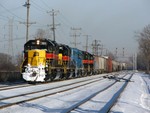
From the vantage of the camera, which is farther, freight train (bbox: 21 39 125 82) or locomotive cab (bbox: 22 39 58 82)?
freight train (bbox: 21 39 125 82)

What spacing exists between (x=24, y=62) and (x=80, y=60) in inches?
761

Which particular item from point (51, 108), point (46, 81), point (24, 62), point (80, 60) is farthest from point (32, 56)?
point (80, 60)

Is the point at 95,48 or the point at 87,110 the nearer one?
the point at 87,110

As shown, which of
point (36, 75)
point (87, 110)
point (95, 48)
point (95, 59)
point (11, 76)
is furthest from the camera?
point (95, 48)

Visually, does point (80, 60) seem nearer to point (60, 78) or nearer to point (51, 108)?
point (60, 78)

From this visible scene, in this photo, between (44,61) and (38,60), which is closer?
(38,60)

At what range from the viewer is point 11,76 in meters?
33.5

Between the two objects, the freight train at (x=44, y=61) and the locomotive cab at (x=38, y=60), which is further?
the freight train at (x=44, y=61)

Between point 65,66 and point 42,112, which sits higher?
point 65,66

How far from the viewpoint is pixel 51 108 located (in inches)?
504

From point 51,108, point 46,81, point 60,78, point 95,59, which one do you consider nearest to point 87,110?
point 51,108

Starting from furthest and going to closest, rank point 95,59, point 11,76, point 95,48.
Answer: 1. point 95,48
2. point 95,59
3. point 11,76

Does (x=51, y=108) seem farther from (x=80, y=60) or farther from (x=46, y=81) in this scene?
(x=80, y=60)

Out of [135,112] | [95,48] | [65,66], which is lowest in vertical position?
[135,112]
